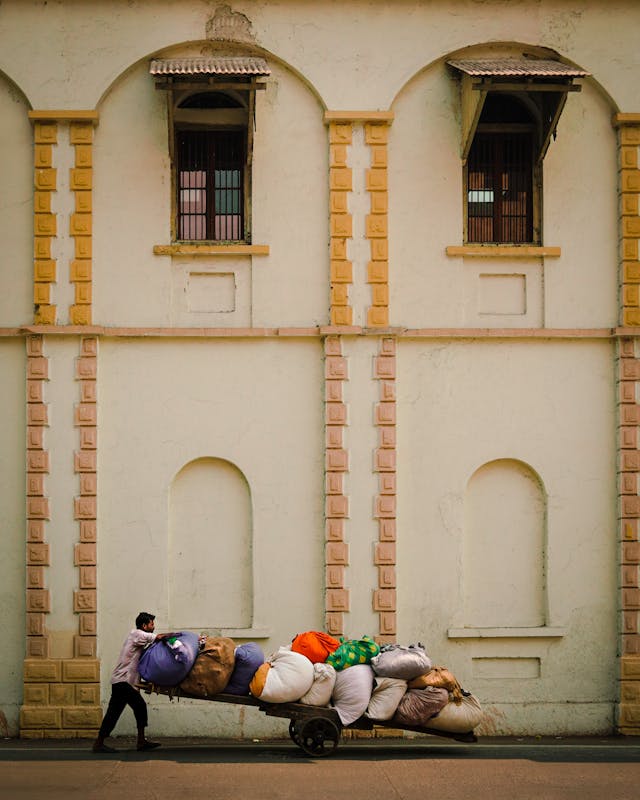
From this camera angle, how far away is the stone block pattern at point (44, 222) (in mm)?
15727

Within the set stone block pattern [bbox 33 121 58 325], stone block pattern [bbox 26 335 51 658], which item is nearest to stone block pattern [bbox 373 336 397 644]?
stone block pattern [bbox 26 335 51 658]

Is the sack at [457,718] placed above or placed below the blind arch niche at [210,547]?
below

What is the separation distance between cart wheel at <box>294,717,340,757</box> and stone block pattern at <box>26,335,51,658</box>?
386 centimetres

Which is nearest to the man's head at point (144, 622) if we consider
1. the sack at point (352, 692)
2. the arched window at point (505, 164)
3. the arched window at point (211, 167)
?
the sack at point (352, 692)

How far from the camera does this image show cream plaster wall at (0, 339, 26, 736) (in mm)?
15492

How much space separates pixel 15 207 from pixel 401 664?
7303 millimetres

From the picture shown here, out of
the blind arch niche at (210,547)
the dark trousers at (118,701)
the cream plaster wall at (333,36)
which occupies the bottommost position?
the dark trousers at (118,701)

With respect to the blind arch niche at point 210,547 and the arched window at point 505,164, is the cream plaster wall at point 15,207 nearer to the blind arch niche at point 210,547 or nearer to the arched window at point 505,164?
the blind arch niche at point 210,547

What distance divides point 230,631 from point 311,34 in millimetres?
7392

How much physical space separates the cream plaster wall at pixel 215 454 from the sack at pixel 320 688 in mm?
2398

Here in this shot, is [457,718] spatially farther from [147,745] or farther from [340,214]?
[340,214]

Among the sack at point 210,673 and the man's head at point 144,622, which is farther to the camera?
the man's head at point 144,622

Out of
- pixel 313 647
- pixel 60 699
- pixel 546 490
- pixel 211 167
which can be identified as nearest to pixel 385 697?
pixel 313 647

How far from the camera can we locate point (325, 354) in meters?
15.8
